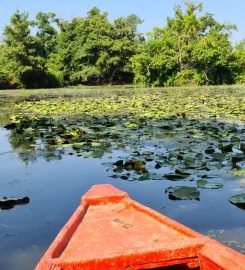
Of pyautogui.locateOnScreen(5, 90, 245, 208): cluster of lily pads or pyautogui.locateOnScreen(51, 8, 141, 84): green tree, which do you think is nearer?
pyautogui.locateOnScreen(5, 90, 245, 208): cluster of lily pads

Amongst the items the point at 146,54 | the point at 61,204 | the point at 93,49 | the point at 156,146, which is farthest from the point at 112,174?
the point at 93,49

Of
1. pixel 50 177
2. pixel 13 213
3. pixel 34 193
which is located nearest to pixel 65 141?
pixel 50 177

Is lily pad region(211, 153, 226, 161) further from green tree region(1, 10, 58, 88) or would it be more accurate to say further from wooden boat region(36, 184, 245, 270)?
green tree region(1, 10, 58, 88)

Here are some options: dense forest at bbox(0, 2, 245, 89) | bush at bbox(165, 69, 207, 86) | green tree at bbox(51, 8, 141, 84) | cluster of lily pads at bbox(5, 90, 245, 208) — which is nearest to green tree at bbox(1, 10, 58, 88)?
dense forest at bbox(0, 2, 245, 89)

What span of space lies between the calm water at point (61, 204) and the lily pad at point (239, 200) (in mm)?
34

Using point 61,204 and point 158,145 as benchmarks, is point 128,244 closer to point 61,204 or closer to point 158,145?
point 61,204

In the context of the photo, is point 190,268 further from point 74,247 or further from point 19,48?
point 19,48

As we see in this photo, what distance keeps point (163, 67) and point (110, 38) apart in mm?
7081

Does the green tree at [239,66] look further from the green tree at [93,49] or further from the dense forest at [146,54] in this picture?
the green tree at [93,49]

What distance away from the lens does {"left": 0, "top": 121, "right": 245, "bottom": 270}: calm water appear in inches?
85.7

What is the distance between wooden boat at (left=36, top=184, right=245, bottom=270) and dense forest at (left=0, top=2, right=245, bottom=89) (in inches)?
997

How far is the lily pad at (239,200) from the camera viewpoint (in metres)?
2.62

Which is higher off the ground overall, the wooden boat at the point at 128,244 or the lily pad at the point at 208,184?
the wooden boat at the point at 128,244

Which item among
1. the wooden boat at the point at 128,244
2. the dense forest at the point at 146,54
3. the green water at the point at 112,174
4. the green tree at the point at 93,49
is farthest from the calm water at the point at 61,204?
the green tree at the point at 93,49
